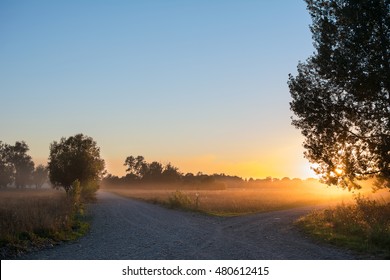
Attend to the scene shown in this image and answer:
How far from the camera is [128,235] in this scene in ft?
61.9

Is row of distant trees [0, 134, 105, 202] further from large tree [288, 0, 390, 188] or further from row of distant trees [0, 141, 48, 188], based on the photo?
row of distant trees [0, 141, 48, 188]

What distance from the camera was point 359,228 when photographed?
16.8m

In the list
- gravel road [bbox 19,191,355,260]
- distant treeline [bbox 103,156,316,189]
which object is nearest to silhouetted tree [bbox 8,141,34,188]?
distant treeline [bbox 103,156,316,189]

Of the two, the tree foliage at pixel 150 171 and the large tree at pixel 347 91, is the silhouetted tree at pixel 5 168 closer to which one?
the tree foliage at pixel 150 171

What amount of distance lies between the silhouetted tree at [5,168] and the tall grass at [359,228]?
136m

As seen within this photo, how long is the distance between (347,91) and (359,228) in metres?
7.66

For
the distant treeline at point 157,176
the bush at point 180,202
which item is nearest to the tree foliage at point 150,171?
the distant treeline at point 157,176

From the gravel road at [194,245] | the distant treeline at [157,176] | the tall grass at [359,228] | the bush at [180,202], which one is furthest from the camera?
the distant treeline at [157,176]

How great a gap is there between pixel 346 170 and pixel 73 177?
167ft

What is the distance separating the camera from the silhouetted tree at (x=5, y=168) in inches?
5271

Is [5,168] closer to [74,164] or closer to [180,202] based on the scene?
[74,164]

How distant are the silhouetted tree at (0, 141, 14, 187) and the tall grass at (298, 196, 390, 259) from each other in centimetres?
13572
